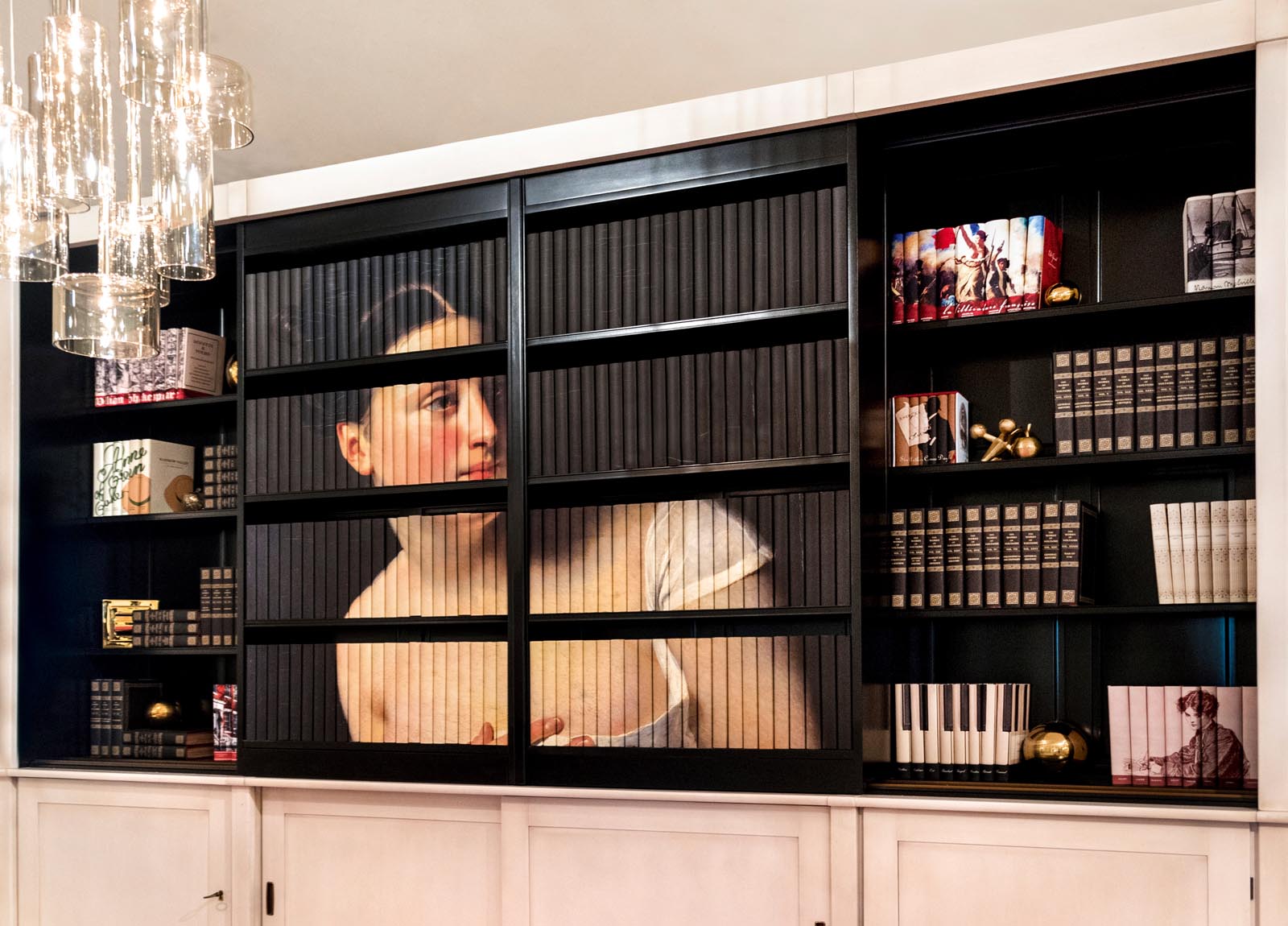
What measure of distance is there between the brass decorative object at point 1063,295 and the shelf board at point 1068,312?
0.12 feet

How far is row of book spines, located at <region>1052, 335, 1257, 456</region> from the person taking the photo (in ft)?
8.39

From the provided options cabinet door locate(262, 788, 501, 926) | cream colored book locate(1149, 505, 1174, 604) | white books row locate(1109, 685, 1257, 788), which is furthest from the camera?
cabinet door locate(262, 788, 501, 926)

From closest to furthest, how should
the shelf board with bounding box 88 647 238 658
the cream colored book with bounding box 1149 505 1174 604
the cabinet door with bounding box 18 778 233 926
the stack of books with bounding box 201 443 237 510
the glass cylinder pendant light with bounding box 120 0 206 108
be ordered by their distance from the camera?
the glass cylinder pendant light with bounding box 120 0 206 108 → the cream colored book with bounding box 1149 505 1174 604 → the cabinet door with bounding box 18 778 233 926 → the shelf board with bounding box 88 647 238 658 → the stack of books with bounding box 201 443 237 510

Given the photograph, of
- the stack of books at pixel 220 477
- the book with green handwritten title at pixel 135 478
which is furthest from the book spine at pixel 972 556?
the book with green handwritten title at pixel 135 478

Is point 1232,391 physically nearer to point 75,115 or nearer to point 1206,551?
point 1206,551

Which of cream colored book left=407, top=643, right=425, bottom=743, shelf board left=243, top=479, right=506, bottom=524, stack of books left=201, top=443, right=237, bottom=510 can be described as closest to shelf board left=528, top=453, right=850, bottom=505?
shelf board left=243, top=479, right=506, bottom=524

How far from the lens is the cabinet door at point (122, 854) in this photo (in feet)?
10.6

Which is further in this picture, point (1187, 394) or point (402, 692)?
point (402, 692)

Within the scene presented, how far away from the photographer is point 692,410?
2861 mm

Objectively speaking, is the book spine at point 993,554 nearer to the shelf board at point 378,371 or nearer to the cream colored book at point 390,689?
the shelf board at point 378,371

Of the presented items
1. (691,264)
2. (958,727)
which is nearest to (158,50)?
(691,264)

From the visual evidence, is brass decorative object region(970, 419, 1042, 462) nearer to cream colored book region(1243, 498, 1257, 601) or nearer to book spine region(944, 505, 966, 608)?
book spine region(944, 505, 966, 608)

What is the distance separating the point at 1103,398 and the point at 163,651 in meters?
2.52

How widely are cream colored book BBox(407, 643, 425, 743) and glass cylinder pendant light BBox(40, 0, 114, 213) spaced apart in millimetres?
1618
